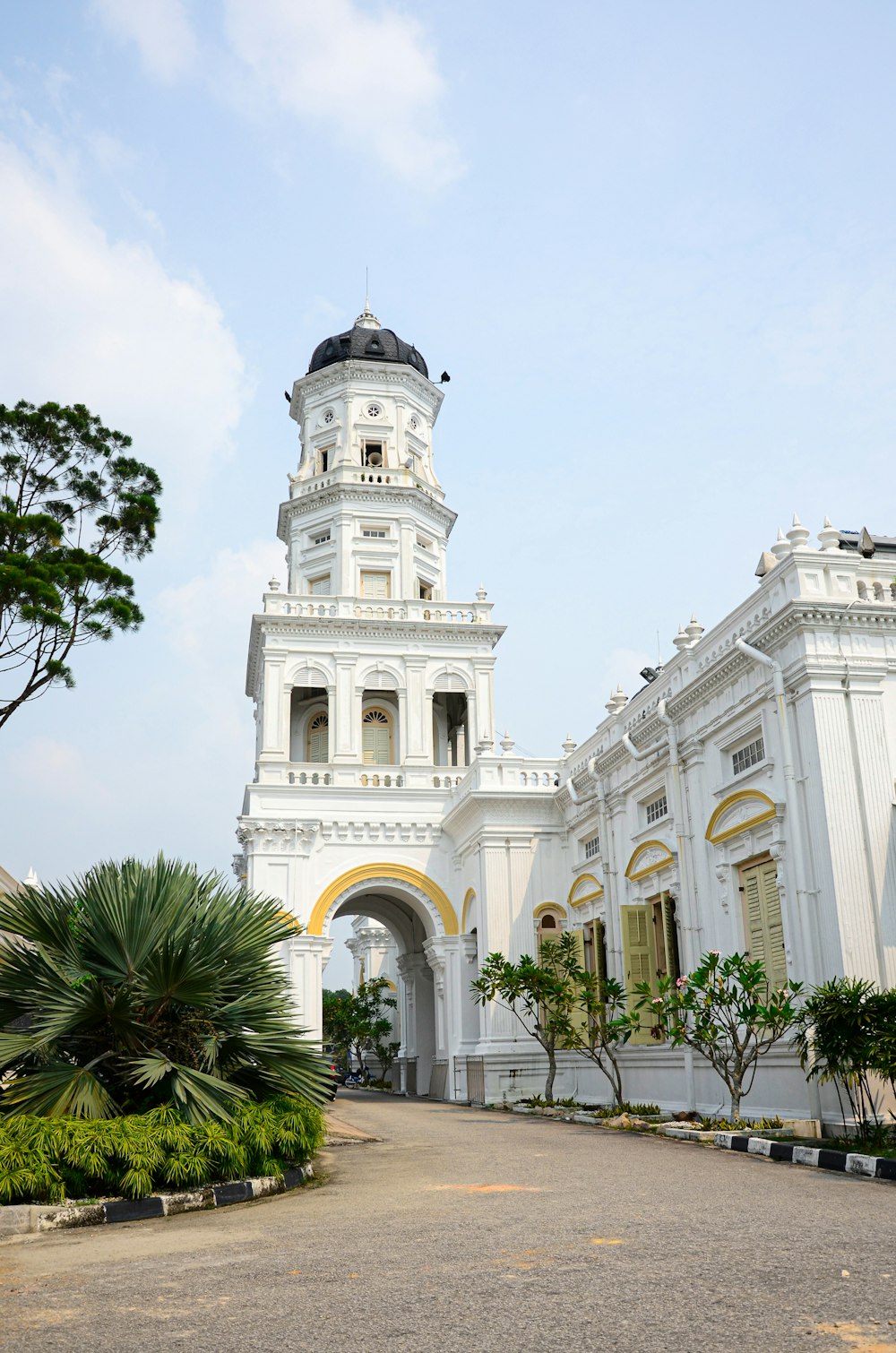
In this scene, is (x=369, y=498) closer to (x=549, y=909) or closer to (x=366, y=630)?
(x=366, y=630)

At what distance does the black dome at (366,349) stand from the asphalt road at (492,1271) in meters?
28.6

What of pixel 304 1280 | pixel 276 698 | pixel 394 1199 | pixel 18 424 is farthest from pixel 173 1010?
pixel 276 698

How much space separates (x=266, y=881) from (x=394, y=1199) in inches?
732

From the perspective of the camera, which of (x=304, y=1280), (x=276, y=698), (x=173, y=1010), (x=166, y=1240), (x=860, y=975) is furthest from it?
(x=276, y=698)

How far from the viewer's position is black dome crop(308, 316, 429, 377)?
115 ft

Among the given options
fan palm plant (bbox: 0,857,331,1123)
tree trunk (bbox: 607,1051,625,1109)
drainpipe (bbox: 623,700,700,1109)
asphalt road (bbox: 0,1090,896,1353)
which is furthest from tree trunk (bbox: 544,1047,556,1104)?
asphalt road (bbox: 0,1090,896,1353)

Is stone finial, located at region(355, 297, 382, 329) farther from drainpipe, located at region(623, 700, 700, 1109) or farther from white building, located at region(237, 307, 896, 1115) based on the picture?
drainpipe, located at region(623, 700, 700, 1109)

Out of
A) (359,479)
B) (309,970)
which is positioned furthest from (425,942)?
(359,479)

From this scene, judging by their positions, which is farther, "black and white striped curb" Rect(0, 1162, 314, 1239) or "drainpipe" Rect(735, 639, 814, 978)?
"drainpipe" Rect(735, 639, 814, 978)

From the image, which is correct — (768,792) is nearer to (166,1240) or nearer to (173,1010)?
(173,1010)

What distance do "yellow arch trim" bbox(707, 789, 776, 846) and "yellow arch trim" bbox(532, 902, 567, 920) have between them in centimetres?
853

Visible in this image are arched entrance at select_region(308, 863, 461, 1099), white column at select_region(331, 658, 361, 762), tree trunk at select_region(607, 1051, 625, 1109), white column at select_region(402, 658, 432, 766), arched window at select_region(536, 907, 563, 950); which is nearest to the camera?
tree trunk at select_region(607, 1051, 625, 1109)

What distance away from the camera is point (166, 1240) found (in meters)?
7.75

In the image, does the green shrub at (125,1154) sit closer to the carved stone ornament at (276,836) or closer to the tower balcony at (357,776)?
the carved stone ornament at (276,836)
